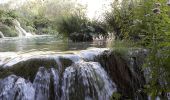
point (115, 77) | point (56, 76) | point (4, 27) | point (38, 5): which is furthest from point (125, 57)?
point (38, 5)

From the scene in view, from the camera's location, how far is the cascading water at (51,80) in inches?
212

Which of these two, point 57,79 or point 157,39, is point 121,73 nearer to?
point 57,79

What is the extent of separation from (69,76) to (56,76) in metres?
Result: 0.20

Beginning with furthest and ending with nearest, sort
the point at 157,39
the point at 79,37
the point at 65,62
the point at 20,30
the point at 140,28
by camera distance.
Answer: the point at 20,30 → the point at 79,37 → the point at 65,62 → the point at 140,28 → the point at 157,39

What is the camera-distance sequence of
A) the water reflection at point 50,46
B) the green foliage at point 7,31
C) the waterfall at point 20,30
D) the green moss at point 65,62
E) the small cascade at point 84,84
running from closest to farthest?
the small cascade at point 84,84 < the green moss at point 65,62 < the water reflection at point 50,46 < the green foliage at point 7,31 < the waterfall at point 20,30

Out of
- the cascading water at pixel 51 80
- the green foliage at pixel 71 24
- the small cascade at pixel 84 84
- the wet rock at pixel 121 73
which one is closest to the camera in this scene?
the cascading water at pixel 51 80

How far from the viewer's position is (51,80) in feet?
18.1

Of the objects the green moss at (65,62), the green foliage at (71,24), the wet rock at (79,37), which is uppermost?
the green foliage at (71,24)

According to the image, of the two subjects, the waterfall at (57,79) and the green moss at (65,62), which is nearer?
the waterfall at (57,79)

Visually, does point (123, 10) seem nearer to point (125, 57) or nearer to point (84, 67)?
point (125, 57)

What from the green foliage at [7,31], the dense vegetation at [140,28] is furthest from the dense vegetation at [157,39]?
the green foliage at [7,31]

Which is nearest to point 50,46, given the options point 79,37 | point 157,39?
point 79,37

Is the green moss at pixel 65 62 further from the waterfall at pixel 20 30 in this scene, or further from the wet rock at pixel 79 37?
the waterfall at pixel 20 30

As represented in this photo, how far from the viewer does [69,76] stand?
18.3 ft
